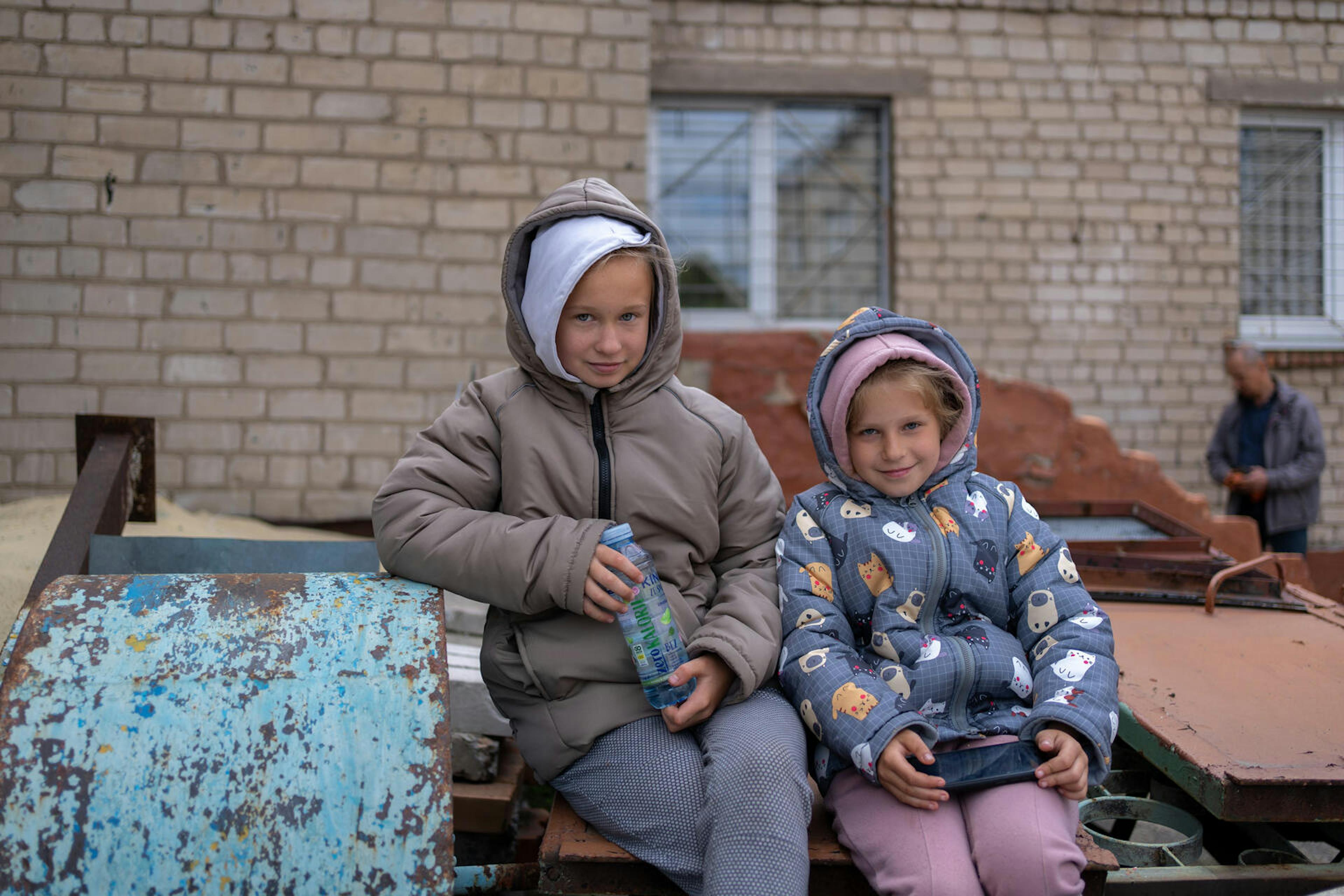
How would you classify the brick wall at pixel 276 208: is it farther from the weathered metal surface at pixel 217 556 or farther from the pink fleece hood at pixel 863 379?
the pink fleece hood at pixel 863 379

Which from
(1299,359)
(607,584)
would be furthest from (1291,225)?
(607,584)

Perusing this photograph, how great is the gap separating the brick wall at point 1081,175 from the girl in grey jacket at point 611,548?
5.06 m

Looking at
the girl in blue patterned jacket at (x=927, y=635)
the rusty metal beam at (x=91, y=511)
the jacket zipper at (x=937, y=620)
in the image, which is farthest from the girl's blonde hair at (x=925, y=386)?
the rusty metal beam at (x=91, y=511)

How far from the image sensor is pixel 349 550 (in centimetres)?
229

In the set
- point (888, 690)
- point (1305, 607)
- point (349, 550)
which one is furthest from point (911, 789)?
point (1305, 607)

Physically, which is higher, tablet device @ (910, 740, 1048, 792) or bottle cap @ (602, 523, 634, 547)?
bottle cap @ (602, 523, 634, 547)

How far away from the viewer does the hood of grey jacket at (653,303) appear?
73.4 inches

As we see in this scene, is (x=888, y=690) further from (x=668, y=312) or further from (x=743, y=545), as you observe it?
(x=668, y=312)

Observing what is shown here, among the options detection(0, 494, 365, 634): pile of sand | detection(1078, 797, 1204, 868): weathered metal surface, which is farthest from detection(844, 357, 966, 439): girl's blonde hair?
detection(0, 494, 365, 634): pile of sand

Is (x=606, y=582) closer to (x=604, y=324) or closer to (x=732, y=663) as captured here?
(x=732, y=663)

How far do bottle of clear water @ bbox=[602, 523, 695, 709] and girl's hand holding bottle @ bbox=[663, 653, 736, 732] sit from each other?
0.04ft

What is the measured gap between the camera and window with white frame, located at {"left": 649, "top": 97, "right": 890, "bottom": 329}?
258 inches

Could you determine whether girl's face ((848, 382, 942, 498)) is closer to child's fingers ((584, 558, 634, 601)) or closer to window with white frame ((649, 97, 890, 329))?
child's fingers ((584, 558, 634, 601))

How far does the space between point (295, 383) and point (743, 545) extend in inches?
139
